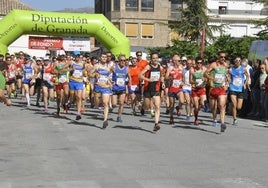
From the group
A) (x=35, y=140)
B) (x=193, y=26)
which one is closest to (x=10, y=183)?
(x=35, y=140)

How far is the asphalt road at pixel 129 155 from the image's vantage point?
820 cm

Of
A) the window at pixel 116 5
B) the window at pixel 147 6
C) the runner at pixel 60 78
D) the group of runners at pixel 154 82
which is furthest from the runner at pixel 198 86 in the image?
the window at pixel 116 5

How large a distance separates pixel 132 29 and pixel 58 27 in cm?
3950

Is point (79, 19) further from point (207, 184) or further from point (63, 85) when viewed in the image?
point (207, 184)

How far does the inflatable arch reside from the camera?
2769 centimetres

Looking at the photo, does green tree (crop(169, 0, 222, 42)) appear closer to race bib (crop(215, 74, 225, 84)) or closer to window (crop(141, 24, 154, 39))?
window (crop(141, 24, 154, 39))

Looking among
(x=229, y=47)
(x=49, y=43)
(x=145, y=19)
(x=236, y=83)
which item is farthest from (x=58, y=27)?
(x=145, y=19)

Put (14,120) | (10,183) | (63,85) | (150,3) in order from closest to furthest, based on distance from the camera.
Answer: (10,183), (14,120), (63,85), (150,3)

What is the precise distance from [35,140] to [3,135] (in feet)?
4.04

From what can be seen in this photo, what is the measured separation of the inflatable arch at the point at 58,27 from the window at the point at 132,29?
126 feet

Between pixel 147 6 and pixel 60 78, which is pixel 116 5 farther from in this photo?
pixel 60 78

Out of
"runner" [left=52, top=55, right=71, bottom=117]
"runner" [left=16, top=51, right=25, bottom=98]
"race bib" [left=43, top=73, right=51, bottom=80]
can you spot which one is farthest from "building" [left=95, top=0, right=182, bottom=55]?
"runner" [left=52, top=55, right=71, bottom=117]

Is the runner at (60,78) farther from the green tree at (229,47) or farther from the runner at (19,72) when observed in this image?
the green tree at (229,47)

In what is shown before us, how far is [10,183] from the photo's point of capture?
7.96m
